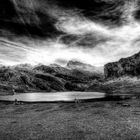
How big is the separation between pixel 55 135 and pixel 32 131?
504 centimetres

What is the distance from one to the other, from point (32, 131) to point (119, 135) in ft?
49.2

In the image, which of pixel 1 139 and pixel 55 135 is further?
pixel 55 135

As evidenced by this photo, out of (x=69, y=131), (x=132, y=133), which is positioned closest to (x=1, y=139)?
(x=69, y=131)

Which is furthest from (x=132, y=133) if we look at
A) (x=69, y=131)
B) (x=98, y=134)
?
(x=69, y=131)

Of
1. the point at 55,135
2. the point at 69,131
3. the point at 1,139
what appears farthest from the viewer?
the point at 69,131

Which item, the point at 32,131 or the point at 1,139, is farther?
the point at 32,131

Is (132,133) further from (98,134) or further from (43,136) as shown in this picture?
(43,136)

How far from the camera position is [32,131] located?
97.3 feet

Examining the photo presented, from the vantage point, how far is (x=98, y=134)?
88.1 ft

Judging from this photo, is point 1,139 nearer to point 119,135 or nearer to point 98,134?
point 98,134

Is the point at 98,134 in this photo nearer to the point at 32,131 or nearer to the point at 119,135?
the point at 119,135

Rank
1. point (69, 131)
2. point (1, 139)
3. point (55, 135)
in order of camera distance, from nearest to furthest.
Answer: point (1, 139)
point (55, 135)
point (69, 131)

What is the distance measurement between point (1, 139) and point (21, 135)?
3.19 metres

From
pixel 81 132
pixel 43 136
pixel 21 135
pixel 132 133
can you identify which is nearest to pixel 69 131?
pixel 81 132
